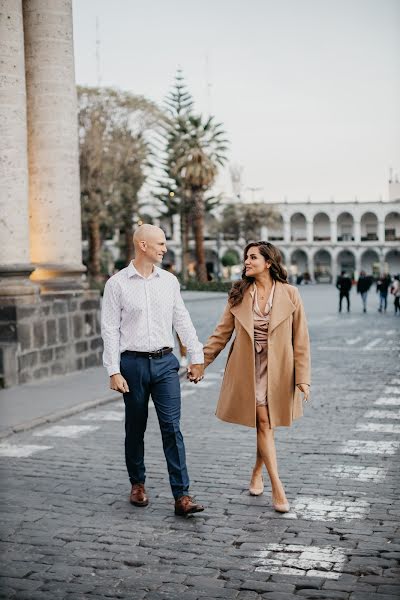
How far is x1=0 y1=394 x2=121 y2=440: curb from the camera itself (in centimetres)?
842

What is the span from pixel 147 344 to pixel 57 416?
13.4 ft

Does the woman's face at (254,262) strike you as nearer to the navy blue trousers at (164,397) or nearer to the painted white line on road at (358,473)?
the navy blue trousers at (164,397)

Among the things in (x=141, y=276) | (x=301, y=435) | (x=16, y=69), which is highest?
(x=16, y=69)

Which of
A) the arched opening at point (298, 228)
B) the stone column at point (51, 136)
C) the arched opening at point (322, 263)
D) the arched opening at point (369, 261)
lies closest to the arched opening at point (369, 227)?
the arched opening at point (369, 261)

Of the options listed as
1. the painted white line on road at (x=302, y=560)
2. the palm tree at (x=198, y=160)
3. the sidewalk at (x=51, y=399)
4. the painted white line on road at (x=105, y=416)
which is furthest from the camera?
the palm tree at (x=198, y=160)

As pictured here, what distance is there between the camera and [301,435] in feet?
26.9

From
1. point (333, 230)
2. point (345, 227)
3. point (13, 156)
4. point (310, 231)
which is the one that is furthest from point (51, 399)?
point (345, 227)

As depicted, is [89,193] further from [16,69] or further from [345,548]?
[345,548]

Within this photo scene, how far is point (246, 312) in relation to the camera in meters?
5.62

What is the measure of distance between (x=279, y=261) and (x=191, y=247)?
287 ft

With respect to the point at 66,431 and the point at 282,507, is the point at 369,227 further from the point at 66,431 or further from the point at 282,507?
the point at 282,507

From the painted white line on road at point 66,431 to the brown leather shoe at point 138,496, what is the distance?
263 cm

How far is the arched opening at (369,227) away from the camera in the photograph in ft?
335

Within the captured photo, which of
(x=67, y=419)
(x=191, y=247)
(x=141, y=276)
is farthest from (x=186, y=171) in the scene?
(x=141, y=276)
